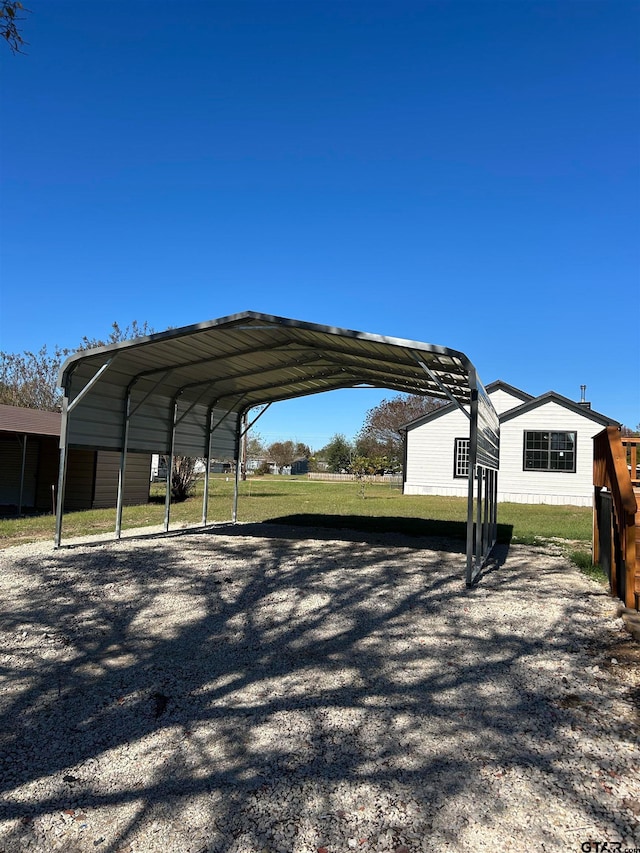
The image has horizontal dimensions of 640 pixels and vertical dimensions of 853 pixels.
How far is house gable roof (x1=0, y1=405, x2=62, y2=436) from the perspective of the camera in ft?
48.6

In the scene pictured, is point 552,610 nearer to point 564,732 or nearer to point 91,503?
point 564,732

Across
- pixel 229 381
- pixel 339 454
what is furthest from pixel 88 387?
pixel 339 454

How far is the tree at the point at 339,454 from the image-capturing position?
62.9 metres

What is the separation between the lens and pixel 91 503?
17.5m

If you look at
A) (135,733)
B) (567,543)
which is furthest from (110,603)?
(567,543)

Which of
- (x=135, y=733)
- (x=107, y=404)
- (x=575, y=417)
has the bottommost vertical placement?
(x=135, y=733)

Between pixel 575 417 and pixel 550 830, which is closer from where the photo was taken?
pixel 550 830

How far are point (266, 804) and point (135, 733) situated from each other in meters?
1.17

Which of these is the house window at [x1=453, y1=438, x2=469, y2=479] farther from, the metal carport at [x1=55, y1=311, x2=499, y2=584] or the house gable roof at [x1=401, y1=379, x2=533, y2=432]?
the metal carport at [x1=55, y1=311, x2=499, y2=584]

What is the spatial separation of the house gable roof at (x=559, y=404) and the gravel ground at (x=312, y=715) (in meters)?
16.9

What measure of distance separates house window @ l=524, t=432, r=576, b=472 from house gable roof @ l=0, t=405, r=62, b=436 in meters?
17.8

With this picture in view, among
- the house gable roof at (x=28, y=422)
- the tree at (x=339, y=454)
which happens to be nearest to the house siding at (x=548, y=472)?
the house gable roof at (x=28, y=422)

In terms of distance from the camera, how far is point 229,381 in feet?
40.2

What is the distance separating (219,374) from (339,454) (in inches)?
2113
